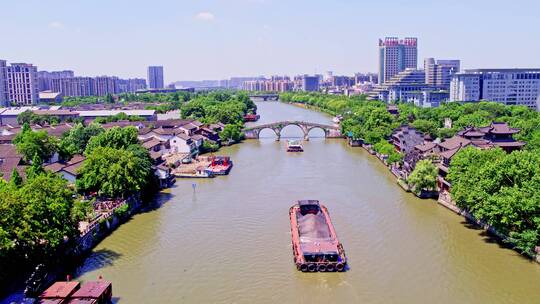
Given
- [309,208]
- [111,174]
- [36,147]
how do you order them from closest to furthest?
[309,208] < [111,174] < [36,147]

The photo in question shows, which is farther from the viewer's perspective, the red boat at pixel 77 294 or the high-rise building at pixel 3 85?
the high-rise building at pixel 3 85

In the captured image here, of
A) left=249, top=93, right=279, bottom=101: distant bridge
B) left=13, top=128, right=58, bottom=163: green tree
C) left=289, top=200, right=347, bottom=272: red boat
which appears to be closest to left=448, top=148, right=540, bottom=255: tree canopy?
left=289, top=200, right=347, bottom=272: red boat

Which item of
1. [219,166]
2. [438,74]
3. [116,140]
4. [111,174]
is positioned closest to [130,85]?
[438,74]

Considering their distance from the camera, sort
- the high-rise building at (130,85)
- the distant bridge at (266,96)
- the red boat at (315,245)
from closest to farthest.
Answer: the red boat at (315,245) < the distant bridge at (266,96) < the high-rise building at (130,85)

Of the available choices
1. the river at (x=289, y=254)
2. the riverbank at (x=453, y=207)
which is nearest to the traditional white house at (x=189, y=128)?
the river at (x=289, y=254)

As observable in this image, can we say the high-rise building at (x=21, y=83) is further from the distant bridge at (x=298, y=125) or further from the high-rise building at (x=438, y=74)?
the high-rise building at (x=438, y=74)

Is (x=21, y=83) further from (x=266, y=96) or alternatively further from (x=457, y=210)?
(x=457, y=210)

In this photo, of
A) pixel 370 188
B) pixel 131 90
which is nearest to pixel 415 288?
pixel 370 188
